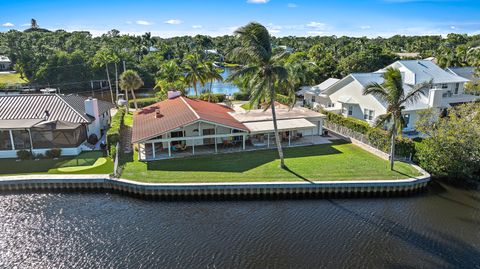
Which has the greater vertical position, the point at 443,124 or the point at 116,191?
the point at 443,124

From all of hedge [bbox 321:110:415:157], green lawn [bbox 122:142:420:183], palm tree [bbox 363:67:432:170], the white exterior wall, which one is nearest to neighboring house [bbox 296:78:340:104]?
the white exterior wall

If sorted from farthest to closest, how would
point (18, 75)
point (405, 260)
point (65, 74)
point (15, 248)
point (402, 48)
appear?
point (402, 48), point (18, 75), point (65, 74), point (15, 248), point (405, 260)

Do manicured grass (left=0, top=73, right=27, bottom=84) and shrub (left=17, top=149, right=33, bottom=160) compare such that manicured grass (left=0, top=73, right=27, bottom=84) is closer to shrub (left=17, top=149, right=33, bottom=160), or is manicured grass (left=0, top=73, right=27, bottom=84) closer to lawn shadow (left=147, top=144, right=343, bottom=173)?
shrub (left=17, top=149, right=33, bottom=160)

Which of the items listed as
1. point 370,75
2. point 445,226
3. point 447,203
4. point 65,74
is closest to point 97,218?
point 445,226

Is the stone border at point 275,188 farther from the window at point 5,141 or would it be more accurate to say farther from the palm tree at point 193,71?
the palm tree at point 193,71

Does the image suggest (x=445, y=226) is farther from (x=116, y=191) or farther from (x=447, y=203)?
(x=116, y=191)

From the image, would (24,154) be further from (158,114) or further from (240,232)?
(240,232)

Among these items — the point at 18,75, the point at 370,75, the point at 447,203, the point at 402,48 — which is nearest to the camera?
the point at 447,203
